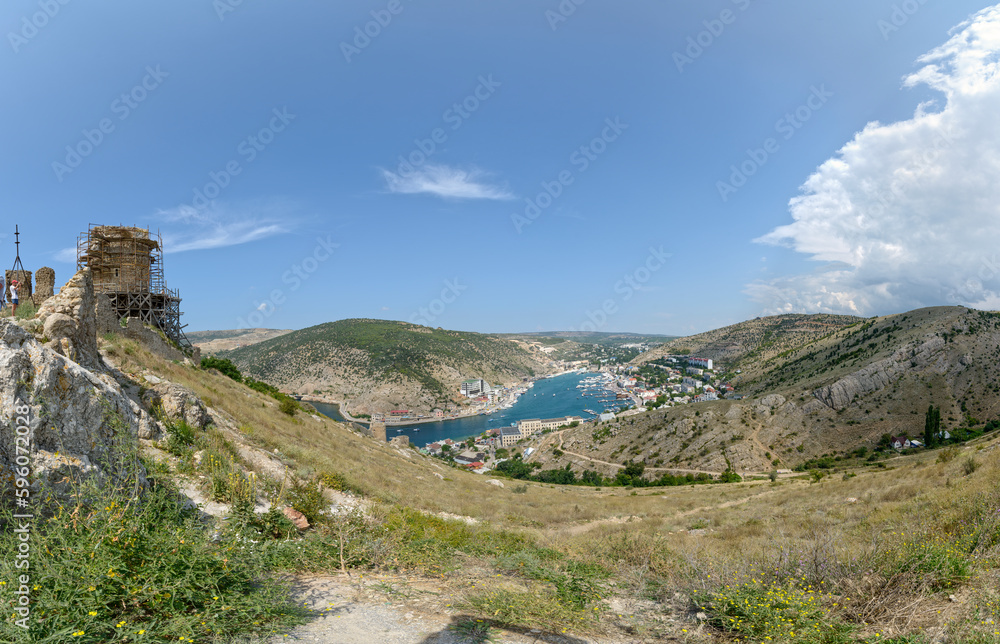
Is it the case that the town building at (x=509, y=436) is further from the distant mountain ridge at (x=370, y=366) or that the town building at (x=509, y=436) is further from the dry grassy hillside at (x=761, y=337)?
the dry grassy hillside at (x=761, y=337)

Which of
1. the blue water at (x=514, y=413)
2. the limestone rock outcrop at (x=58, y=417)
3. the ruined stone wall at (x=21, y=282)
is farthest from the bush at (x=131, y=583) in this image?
the blue water at (x=514, y=413)

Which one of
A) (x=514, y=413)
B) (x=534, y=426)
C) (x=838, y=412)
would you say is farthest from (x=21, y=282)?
(x=514, y=413)

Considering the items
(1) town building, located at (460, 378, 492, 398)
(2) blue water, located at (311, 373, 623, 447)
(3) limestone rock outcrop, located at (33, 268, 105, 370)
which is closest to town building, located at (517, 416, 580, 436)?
(2) blue water, located at (311, 373, 623, 447)

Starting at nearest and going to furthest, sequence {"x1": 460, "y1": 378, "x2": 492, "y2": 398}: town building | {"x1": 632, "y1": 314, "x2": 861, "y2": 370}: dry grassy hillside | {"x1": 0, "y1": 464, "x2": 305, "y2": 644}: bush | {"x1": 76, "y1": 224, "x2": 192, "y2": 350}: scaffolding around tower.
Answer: {"x1": 0, "y1": 464, "x2": 305, "y2": 644}: bush
{"x1": 76, "y1": 224, "x2": 192, "y2": 350}: scaffolding around tower
{"x1": 632, "y1": 314, "x2": 861, "y2": 370}: dry grassy hillside
{"x1": 460, "y1": 378, "x2": 492, "y2": 398}: town building

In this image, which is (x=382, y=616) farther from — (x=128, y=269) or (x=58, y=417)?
(x=128, y=269)

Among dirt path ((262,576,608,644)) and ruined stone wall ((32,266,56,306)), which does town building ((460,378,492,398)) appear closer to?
ruined stone wall ((32,266,56,306))

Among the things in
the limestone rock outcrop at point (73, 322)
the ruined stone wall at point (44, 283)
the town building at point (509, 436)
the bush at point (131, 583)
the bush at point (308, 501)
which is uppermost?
the ruined stone wall at point (44, 283)
